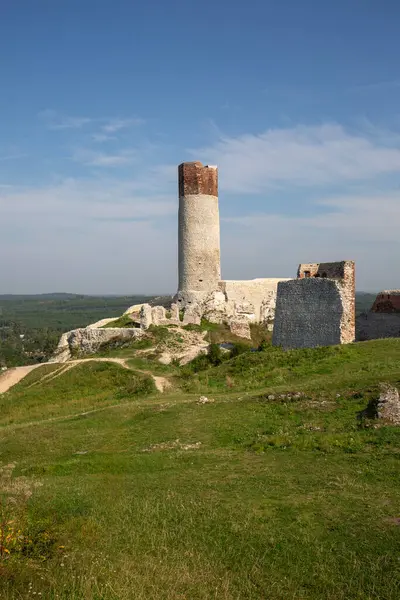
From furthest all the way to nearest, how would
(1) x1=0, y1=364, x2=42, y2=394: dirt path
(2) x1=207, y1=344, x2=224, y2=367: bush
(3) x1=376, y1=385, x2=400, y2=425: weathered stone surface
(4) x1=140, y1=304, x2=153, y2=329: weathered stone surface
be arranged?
(4) x1=140, y1=304, x2=153, y2=329: weathered stone surface, (1) x1=0, y1=364, x2=42, y2=394: dirt path, (2) x1=207, y1=344, x2=224, y2=367: bush, (3) x1=376, y1=385, x2=400, y2=425: weathered stone surface

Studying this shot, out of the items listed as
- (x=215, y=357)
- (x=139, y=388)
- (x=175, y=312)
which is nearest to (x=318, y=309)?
(x=215, y=357)

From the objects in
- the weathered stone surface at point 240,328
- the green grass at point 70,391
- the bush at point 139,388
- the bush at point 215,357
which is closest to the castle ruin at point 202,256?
the weathered stone surface at point 240,328

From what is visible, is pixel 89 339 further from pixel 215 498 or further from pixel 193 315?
pixel 215 498

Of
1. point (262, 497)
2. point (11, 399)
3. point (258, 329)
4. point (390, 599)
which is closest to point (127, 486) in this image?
point (262, 497)

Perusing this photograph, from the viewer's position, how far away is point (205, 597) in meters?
5.67

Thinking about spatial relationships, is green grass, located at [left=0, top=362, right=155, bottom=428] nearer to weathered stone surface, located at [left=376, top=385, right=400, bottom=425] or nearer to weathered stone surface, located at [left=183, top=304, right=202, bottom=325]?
weathered stone surface, located at [left=183, top=304, right=202, bottom=325]

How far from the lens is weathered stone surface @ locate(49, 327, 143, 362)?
3069 cm

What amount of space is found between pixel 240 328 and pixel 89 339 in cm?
882

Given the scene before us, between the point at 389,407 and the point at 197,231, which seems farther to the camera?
the point at 197,231

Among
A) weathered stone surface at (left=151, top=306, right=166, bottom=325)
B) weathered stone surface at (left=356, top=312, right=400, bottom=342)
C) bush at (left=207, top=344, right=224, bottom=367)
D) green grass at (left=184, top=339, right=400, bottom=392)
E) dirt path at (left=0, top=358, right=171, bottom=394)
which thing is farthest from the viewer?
weathered stone surface at (left=151, top=306, right=166, bottom=325)

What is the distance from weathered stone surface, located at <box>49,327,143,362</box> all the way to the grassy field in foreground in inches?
549

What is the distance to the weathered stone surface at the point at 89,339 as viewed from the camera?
30688 millimetres

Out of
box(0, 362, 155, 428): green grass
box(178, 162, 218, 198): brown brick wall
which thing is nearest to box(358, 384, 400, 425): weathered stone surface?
box(0, 362, 155, 428): green grass

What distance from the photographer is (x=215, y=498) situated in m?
→ 8.44
